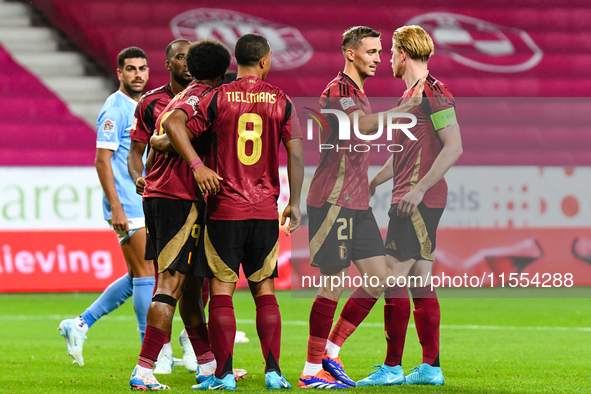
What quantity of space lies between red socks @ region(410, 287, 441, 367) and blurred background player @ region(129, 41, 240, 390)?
1084 millimetres

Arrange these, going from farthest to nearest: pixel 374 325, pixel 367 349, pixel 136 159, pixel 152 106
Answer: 1. pixel 374 325
2. pixel 367 349
3. pixel 136 159
4. pixel 152 106

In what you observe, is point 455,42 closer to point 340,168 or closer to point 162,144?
point 340,168

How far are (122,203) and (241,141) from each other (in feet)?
4.76

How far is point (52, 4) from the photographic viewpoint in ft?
40.2

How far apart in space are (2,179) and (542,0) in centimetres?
886

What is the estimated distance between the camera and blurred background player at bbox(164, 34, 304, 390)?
11.3 ft

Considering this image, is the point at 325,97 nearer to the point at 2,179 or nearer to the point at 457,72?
the point at 2,179

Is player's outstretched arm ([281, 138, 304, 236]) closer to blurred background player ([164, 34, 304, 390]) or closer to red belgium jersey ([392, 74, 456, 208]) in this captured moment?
blurred background player ([164, 34, 304, 390])

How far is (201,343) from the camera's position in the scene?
3770 millimetres

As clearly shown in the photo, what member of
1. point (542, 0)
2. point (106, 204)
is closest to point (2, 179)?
point (106, 204)

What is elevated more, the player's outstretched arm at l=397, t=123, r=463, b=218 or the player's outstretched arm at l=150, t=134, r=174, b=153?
the player's outstretched arm at l=150, t=134, r=174, b=153

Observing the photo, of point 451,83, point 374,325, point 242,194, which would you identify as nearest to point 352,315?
point 242,194

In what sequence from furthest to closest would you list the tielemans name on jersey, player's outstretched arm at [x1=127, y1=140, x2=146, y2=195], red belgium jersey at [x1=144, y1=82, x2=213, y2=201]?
player's outstretched arm at [x1=127, y1=140, x2=146, y2=195]
red belgium jersey at [x1=144, y1=82, x2=213, y2=201]
the tielemans name on jersey

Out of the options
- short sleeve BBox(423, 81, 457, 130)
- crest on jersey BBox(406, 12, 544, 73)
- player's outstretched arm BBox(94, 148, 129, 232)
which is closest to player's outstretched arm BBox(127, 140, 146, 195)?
player's outstretched arm BBox(94, 148, 129, 232)
